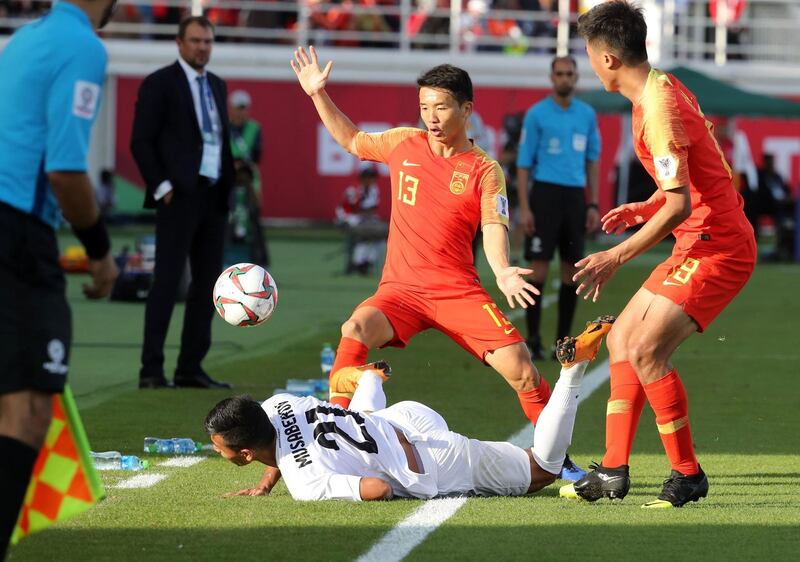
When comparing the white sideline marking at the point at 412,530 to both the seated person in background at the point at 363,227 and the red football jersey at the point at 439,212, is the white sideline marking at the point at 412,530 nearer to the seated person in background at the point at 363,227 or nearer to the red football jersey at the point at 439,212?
the red football jersey at the point at 439,212

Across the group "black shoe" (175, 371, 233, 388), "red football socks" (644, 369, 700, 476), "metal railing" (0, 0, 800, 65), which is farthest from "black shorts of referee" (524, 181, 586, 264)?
"metal railing" (0, 0, 800, 65)

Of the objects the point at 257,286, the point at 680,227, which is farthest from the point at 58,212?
the point at 257,286

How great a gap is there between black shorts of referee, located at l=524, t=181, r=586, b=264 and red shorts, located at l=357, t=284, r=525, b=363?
4946mm

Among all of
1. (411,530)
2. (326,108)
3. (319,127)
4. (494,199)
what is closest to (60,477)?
(411,530)

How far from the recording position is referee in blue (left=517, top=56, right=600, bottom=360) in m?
12.2

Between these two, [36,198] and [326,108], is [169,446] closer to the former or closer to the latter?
[326,108]

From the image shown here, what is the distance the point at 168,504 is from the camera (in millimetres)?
6508

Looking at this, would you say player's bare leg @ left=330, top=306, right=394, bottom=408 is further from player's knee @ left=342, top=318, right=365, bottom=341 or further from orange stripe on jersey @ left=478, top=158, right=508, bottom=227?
orange stripe on jersey @ left=478, top=158, right=508, bottom=227

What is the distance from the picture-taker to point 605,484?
6.60 metres

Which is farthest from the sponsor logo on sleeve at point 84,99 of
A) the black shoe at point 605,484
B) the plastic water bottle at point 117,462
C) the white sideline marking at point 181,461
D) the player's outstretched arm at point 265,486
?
the white sideline marking at point 181,461

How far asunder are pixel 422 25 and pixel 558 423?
27742 millimetres

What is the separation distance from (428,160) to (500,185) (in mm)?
393

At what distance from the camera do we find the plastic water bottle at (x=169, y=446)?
7949 mm

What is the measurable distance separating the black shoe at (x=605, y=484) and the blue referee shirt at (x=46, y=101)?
2.85 m
